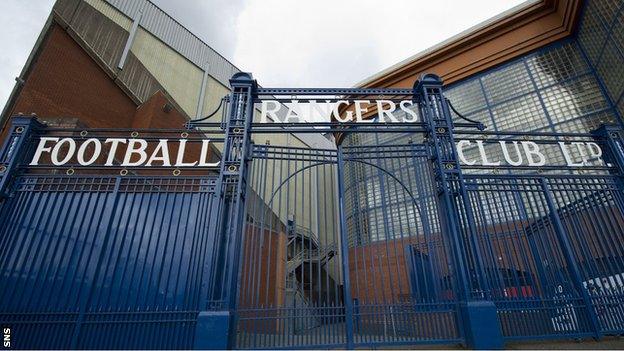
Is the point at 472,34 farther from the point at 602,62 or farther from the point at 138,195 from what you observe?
the point at 138,195

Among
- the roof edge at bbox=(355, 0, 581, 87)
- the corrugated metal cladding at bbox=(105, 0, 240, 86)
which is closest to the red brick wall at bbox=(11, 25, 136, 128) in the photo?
the corrugated metal cladding at bbox=(105, 0, 240, 86)

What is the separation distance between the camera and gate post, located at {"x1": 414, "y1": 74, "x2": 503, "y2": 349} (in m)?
4.43

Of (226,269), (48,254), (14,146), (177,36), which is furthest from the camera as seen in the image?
(177,36)

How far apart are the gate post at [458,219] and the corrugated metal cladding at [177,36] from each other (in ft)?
58.4

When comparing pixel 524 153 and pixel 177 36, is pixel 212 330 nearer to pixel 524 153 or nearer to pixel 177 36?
pixel 524 153

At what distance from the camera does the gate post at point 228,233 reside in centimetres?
431

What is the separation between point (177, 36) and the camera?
65.6 ft

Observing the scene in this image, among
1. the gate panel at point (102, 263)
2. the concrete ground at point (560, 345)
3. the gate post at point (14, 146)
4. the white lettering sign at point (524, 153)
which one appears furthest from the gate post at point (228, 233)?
the white lettering sign at point (524, 153)

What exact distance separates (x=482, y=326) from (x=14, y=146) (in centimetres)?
845

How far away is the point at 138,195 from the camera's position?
18.0 feet

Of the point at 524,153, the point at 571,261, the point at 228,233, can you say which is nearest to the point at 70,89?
the point at 228,233

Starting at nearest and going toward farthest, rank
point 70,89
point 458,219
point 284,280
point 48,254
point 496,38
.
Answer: point 48,254 < point 458,219 < point 284,280 < point 70,89 < point 496,38

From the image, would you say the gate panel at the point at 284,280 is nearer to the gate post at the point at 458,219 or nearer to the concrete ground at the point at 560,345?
the concrete ground at the point at 560,345

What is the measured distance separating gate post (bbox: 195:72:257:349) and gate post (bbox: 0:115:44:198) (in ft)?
12.0
